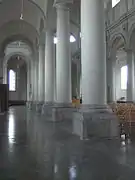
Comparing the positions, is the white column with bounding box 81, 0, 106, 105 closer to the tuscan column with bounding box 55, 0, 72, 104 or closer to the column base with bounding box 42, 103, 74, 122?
the tuscan column with bounding box 55, 0, 72, 104

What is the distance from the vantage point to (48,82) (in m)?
17.7

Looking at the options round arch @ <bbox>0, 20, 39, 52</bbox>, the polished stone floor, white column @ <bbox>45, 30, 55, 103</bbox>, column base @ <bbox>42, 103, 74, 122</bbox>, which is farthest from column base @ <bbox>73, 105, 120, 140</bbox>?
round arch @ <bbox>0, 20, 39, 52</bbox>

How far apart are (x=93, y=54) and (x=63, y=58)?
5.19m

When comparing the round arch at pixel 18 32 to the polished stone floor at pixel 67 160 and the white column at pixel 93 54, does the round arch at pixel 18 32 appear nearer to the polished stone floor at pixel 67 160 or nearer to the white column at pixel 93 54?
the white column at pixel 93 54

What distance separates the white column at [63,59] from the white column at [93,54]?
4.77 m

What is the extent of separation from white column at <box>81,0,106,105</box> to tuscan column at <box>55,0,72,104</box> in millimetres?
4767

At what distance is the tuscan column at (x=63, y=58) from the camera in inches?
513

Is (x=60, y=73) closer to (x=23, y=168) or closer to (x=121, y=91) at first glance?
(x=23, y=168)

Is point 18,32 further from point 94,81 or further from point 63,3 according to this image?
point 94,81

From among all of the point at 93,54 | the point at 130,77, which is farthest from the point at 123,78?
the point at 93,54

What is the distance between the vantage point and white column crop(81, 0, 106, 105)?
800 cm

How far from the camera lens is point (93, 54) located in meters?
8.08

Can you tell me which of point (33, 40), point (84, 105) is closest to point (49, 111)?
point (84, 105)

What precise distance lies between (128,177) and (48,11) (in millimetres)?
15213
